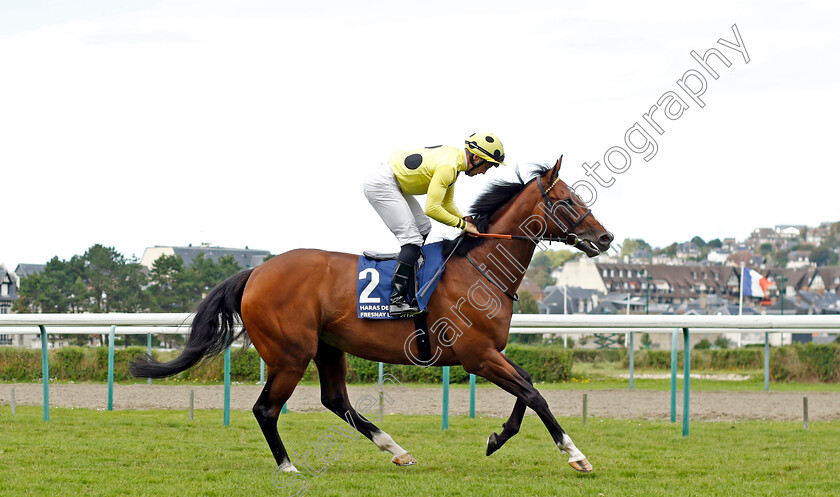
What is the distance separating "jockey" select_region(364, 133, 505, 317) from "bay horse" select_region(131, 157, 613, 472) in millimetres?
220

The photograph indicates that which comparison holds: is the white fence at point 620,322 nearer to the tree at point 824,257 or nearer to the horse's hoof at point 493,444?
the horse's hoof at point 493,444

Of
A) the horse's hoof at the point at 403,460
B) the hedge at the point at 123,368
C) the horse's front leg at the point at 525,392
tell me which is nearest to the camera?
the horse's front leg at the point at 525,392

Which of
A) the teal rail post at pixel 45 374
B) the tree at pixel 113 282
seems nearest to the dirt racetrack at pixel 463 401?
the teal rail post at pixel 45 374

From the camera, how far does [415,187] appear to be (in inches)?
234

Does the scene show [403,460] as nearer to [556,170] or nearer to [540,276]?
[556,170]

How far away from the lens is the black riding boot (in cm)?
573

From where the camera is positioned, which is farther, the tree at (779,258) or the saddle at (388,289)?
the tree at (779,258)

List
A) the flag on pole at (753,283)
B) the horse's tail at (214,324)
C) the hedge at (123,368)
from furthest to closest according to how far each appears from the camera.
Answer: the flag on pole at (753,283) → the hedge at (123,368) → the horse's tail at (214,324)

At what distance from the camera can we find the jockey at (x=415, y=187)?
5.72 metres

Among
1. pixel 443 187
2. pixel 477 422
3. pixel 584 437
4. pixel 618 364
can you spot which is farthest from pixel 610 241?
pixel 618 364

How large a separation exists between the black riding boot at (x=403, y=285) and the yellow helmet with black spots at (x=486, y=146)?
31.0 inches

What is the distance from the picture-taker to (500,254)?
592 cm

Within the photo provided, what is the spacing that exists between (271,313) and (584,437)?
345 centimetres

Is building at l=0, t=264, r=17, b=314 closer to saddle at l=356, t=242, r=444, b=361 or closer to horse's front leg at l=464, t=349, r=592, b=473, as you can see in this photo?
saddle at l=356, t=242, r=444, b=361
